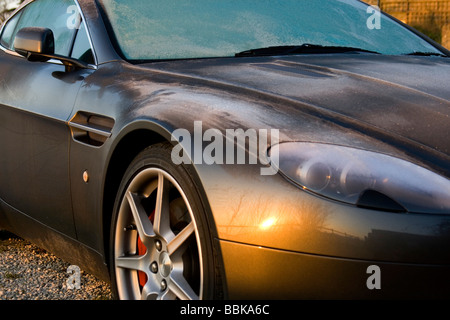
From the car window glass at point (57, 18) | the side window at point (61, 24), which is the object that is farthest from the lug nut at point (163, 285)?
the car window glass at point (57, 18)

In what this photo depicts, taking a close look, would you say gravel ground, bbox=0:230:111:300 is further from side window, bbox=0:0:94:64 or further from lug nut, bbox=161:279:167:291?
side window, bbox=0:0:94:64

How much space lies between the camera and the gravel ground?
3141mm

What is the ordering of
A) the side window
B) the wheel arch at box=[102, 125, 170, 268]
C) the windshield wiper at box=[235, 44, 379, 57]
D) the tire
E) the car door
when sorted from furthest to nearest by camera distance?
the side window
the windshield wiper at box=[235, 44, 379, 57]
the car door
the wheel arch at box=[102, 125, 170, 268]
the tire

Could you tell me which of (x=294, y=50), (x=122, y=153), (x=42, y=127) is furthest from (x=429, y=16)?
(x=122, y=153)

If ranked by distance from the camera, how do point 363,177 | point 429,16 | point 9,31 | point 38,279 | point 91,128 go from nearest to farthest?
point 363,177, point 91,128, point 38,279, point 9,31, point 429,16

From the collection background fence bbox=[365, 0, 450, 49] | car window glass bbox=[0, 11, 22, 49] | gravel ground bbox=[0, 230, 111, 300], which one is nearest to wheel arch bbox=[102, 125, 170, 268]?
gravel ground bbox=[0, 230, 111, 300]

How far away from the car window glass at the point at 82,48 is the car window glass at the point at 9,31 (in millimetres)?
1033

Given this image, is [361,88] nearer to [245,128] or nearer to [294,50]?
[245,128]

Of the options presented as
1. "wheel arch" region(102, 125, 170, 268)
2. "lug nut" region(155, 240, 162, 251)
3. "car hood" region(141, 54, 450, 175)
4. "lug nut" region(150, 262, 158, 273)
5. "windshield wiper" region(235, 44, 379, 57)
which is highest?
"windshield wiper" region(235, 44, 379, 57)

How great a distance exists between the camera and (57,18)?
361 centimetres

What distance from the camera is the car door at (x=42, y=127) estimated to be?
294 cm

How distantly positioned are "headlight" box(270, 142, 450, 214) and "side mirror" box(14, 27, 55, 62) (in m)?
1.61

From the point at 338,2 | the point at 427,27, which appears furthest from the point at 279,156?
the point at 427,27

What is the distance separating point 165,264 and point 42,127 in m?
1.09
